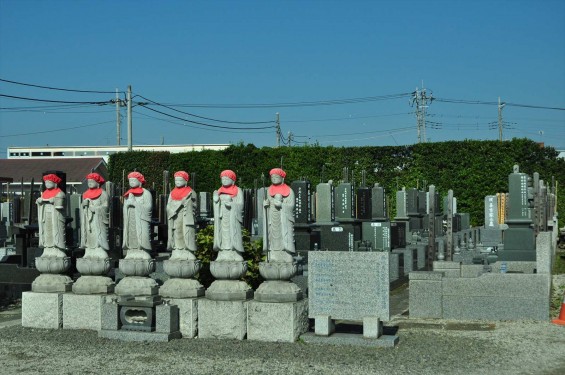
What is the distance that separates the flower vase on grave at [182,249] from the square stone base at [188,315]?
14cm

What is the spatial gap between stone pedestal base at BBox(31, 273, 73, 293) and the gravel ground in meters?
0.78

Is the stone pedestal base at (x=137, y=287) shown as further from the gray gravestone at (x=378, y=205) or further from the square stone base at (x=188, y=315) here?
the gray gravestone at (x=378, y=205)

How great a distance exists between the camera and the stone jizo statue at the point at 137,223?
31.6 ft

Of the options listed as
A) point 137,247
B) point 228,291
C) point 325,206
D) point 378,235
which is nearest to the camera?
point 228,291

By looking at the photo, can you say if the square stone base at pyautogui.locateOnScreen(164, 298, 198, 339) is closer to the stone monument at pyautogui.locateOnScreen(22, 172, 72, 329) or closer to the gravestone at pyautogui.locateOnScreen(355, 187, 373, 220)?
the stone monument at pyautogui.locateOnScreen(22, 172, 72, 329)

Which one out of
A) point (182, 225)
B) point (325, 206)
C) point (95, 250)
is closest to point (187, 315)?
point (182, 225)

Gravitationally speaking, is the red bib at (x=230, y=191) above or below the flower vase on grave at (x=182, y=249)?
above

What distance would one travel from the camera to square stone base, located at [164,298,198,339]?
916 cm

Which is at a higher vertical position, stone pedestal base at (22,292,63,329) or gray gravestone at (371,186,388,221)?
gray gravestone at (371,186,388,221)

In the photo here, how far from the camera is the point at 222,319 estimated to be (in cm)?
905

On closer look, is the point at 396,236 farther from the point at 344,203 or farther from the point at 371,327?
the point at 371,327

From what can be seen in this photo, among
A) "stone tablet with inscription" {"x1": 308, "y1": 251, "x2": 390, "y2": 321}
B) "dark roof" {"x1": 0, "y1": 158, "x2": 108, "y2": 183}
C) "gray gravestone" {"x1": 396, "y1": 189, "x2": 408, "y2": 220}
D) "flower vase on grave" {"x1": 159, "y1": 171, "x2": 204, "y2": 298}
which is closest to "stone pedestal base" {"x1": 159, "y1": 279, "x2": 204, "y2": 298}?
"flower vase on grave" {"x1": 159, "y1": 171, "x2": 204, "y2": 298}

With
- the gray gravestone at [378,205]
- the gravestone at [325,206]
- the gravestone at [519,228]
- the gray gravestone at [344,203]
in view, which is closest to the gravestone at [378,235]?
the gray gravestone at [344,203]

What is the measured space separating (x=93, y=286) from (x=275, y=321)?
2.89 meters
